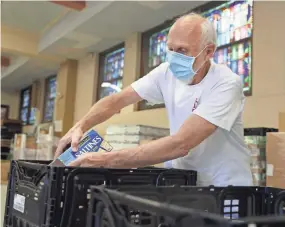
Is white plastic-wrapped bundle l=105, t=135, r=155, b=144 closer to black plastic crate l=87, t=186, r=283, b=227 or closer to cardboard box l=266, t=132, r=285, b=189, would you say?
cardboard box l=266, t=132, r=285, b=189

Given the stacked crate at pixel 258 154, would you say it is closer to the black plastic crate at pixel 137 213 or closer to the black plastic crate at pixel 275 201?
the black plastic crate at pixel 275 201

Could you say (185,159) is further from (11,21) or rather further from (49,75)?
(49,75)

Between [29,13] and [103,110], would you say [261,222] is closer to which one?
[103,110]

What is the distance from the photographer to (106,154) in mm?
964

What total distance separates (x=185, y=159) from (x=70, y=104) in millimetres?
5878

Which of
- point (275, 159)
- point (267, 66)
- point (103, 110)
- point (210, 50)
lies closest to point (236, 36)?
point (267, 66)

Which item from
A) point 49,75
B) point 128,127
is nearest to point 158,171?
point 128,127

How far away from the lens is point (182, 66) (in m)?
1.32

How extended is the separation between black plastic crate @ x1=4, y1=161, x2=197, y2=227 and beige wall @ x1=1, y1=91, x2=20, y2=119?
420 inches

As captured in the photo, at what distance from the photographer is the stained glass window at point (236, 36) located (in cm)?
354

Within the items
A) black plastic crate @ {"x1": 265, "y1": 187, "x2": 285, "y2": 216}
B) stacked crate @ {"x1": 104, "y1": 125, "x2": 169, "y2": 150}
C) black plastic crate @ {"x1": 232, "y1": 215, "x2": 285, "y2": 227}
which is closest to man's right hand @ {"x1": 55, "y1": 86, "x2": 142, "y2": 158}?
black plastic crate @ {"x1": 265, "y1": 187, "x2": 285, "y2": 216}

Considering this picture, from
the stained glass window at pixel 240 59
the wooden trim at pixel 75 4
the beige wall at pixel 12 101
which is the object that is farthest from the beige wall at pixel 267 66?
the beige wall at pixel 12 101

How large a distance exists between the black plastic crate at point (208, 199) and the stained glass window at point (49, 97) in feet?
25.5

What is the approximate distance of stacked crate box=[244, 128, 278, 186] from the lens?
8.52ft
